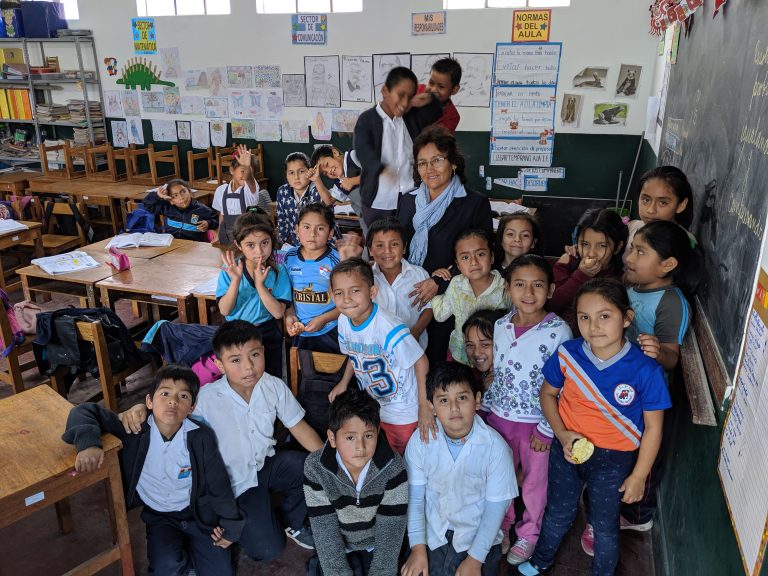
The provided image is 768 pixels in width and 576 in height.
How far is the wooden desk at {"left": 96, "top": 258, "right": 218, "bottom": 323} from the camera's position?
10.3ft

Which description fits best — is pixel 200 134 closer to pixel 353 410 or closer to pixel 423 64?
pixel 423 64

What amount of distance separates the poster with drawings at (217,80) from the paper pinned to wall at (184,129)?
47 cm

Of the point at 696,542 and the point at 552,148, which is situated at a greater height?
the point at 552,148

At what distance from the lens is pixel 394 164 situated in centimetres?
311

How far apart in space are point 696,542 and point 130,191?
5617 mm

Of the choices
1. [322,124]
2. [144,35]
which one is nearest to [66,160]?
[144,35]

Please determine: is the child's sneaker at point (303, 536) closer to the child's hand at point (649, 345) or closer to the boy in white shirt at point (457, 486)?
the boy in white shirt at point (457, 486)

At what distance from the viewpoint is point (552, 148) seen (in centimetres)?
530

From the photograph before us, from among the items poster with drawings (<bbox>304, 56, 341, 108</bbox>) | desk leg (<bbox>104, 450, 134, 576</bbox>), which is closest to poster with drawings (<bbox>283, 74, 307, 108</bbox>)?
poster with drawings (<bbox>304, 56, 341, 108</bbox>)

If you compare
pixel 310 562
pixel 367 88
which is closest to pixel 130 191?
pixel 367 88

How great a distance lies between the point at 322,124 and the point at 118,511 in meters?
4.61

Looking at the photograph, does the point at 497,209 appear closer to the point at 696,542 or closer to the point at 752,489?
the point at 696,542

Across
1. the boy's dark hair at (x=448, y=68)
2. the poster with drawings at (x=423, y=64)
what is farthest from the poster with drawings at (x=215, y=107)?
Answer: the boy's dark hair at (x=448, y=68)

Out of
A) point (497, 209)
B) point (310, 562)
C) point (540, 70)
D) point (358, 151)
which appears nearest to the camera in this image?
point (310, 562)
